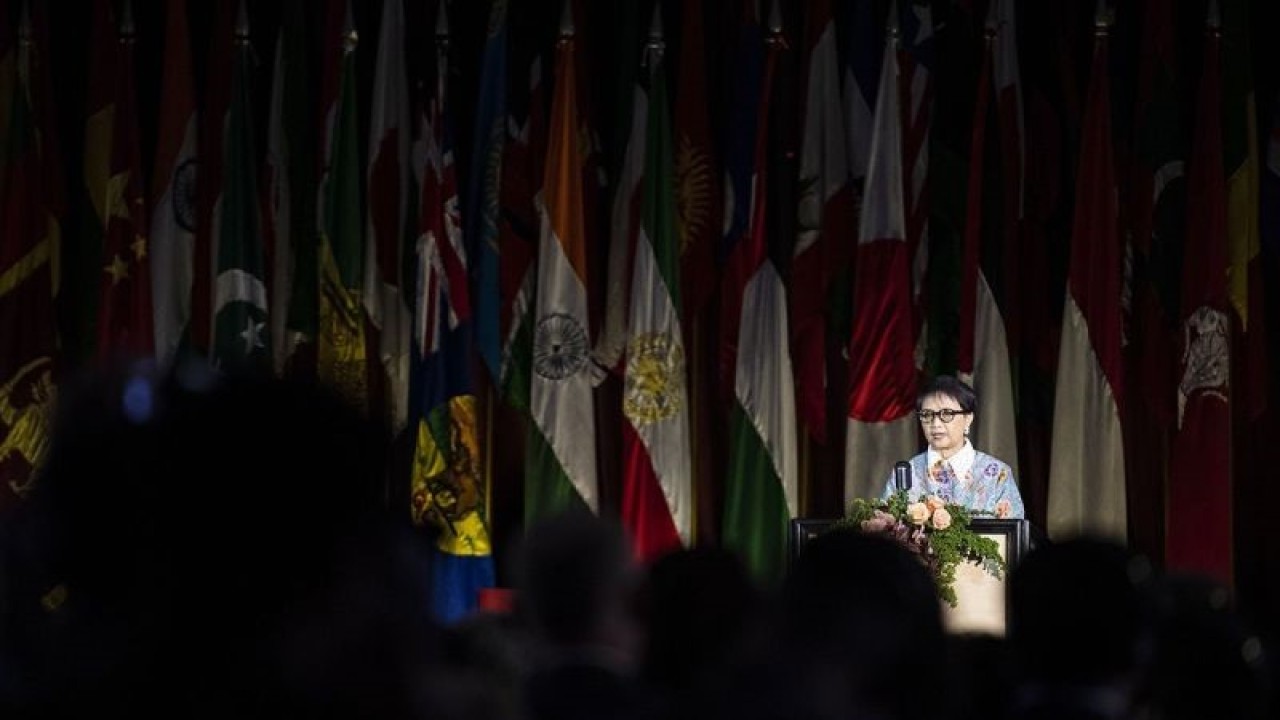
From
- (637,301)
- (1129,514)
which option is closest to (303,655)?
(637,301)

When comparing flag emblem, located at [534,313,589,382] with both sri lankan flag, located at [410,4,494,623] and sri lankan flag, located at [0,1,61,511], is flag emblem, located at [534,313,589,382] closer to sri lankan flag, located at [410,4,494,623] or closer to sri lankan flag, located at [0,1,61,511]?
sri lankan flag, located at [410,4,494,623]

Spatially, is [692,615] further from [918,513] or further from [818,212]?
[818,212]

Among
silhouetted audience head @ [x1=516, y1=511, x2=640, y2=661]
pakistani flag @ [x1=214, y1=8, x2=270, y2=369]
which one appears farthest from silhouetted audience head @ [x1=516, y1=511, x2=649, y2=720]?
pakistani flag @ [x1=214, y1=8, x2=270, y2=369]

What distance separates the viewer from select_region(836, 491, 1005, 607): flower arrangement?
18.0ft

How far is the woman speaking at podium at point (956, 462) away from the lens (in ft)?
22.8

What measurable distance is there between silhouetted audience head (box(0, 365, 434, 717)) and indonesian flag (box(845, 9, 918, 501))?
24.4 ft

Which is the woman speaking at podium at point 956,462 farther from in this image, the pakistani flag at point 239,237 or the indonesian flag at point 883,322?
the pakistani flag at point 239,237

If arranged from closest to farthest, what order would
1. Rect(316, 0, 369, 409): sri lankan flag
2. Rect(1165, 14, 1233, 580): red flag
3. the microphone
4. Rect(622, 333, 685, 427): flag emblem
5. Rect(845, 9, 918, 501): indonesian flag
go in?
the microphone < Rect(1165, 14, 1233, 580): red flag < Rect(845, 9, 918, 501): indonesian flag < Rect(622, 333, 685, 427): flag emblem < Rect(316, 0, 369, 409): sri lankan flag

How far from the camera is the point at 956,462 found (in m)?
7.05

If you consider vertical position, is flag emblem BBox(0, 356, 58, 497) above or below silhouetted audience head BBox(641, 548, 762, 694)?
above

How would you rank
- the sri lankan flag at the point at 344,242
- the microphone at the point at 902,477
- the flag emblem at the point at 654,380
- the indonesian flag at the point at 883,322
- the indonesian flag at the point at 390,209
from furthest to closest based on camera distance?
the indonesian flag at the point at 390,209 → the sri lankan flag at the point at 344,242 → the flag emblem at the point at 654,380 → the indonesian flag at the point at 883,322 → the microphone at the point at 902,477

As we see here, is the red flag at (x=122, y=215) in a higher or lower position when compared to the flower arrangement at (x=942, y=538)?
higher

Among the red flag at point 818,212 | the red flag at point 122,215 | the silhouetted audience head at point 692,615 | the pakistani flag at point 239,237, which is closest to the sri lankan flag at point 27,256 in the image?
the red flag at point 122,215

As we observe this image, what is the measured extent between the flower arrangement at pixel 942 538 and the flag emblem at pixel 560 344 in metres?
3.35
